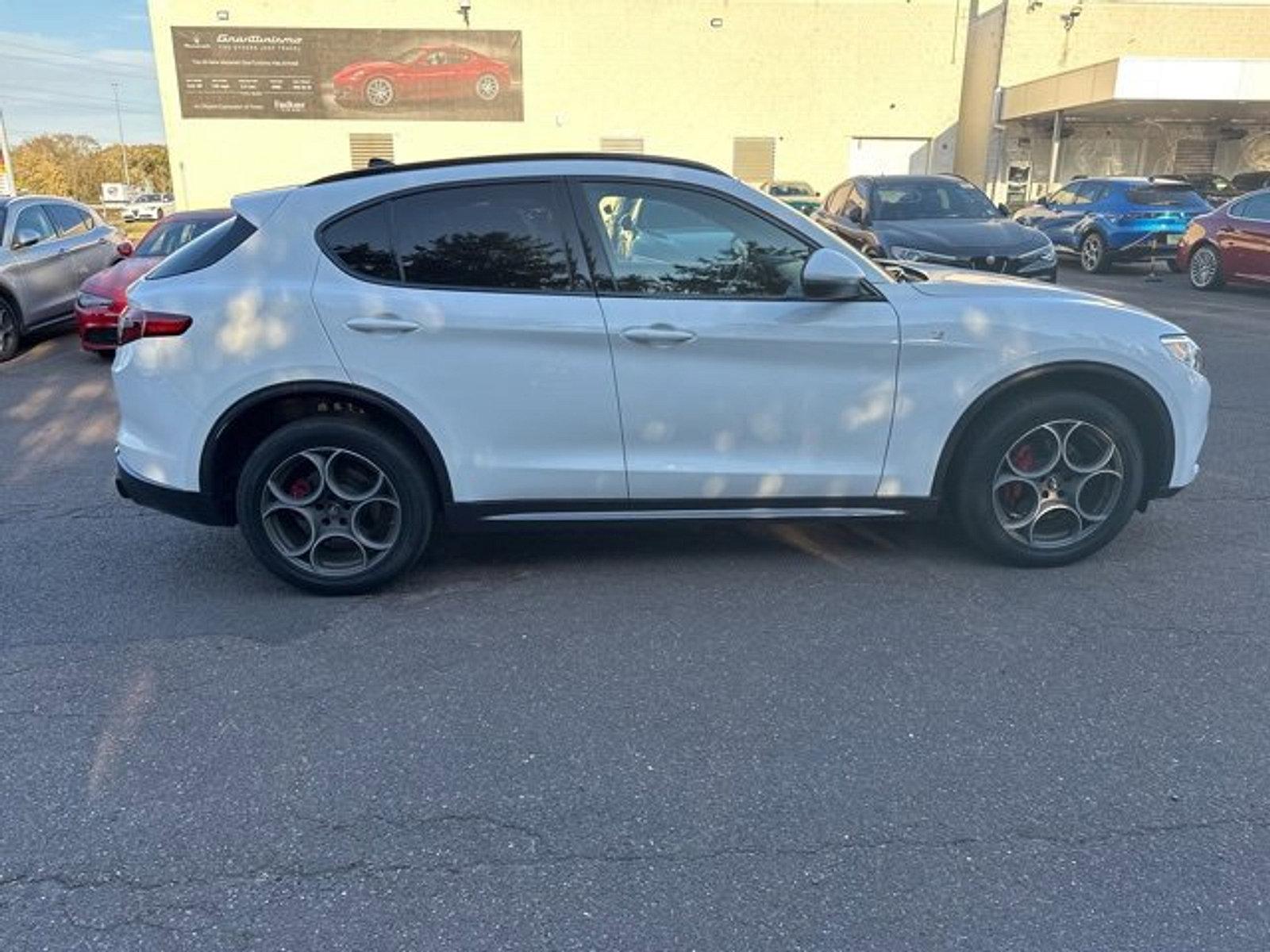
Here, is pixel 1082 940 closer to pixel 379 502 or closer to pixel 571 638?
pixel 571 638

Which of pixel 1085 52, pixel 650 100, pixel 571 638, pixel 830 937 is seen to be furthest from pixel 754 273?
pixel 1085 52

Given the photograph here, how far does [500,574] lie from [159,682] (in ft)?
4.59

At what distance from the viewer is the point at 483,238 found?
3643mm

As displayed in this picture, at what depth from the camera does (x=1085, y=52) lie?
29.7 meters

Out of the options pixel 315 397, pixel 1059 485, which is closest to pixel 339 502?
pixel 315 397

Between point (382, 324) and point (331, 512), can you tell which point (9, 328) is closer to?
point (331, 512)

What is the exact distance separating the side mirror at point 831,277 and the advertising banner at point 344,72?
29166mm

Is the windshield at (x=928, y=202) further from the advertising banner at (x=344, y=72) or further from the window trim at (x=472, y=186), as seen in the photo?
the advertising banner at (x=344, y=72)

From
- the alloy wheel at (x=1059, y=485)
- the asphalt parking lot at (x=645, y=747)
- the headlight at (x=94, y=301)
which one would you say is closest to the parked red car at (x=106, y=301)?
the headlight at (x=94, y=301)

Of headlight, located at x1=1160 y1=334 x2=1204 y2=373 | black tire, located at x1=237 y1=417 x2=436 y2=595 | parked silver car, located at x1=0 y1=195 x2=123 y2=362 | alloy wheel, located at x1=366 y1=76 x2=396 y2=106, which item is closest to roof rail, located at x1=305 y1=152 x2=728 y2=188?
black tire, located at x1=237 y1=417 x2=436 y2=595

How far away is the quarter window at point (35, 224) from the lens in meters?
9.21

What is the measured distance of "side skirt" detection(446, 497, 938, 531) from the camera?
375 centimetres

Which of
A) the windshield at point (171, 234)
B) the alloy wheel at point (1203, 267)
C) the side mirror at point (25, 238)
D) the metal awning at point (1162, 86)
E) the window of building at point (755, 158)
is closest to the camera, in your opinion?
the side mirror at point (25, 238)

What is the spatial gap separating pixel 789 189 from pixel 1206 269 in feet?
A: 49.6
